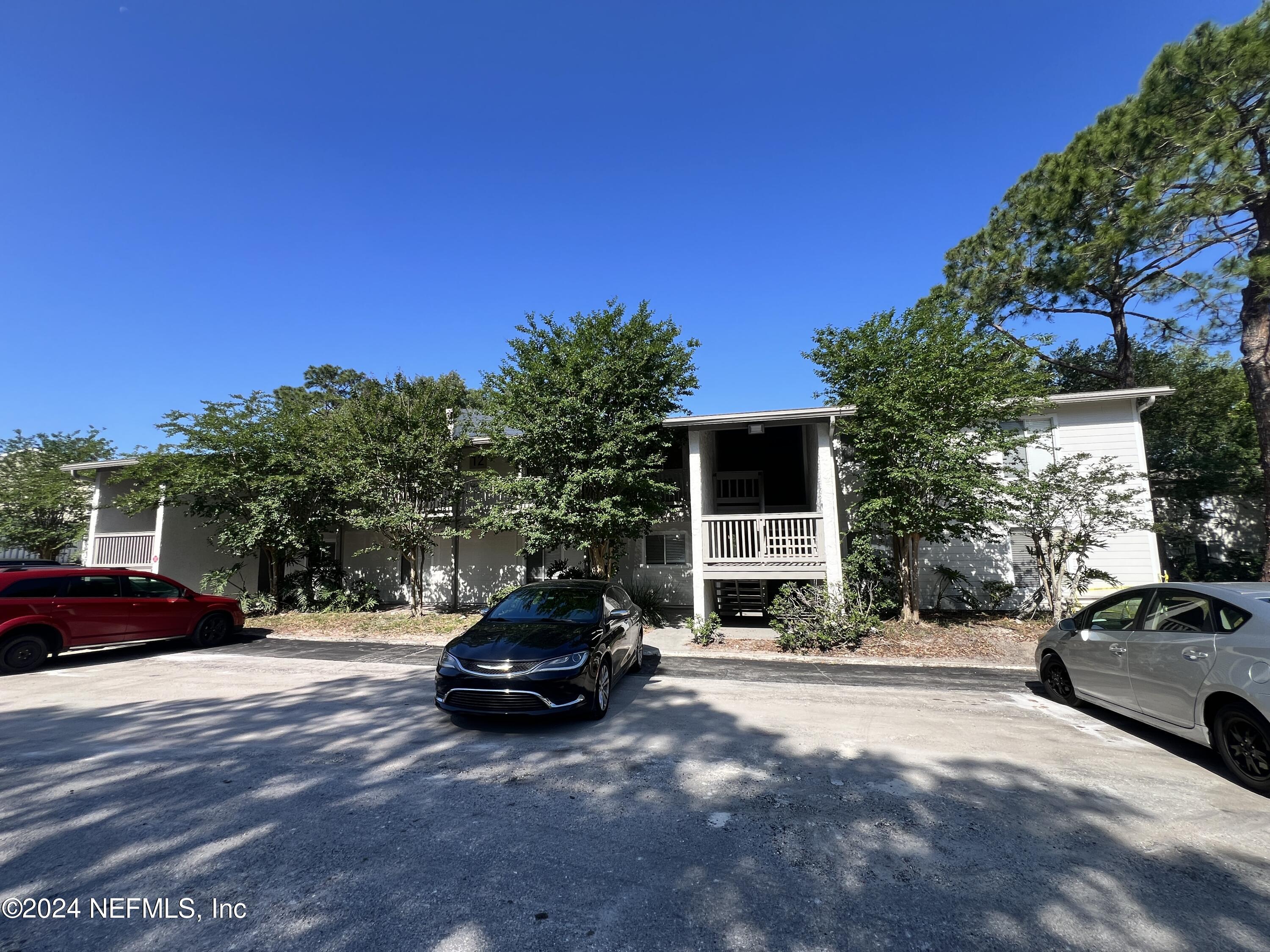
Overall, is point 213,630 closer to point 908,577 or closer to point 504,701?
point 504,701

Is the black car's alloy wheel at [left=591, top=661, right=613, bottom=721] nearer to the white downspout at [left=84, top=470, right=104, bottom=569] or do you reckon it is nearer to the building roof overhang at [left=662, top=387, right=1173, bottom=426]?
the building roof overhang at [left=662, top=387, right=1173, bottom=426]

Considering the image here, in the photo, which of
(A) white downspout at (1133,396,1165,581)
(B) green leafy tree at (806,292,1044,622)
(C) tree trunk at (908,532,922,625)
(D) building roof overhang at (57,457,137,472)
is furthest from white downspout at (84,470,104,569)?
(A) white downspout at (1133,396,1165,581)

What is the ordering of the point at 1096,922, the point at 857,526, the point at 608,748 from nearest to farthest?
1. the point at 1096,922
2. the point at 608,748
3. the point at 857,526

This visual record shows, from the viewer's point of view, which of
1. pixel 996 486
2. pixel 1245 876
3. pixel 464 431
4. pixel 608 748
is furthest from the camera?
pixel 464 431

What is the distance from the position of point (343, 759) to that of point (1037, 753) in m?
6.08

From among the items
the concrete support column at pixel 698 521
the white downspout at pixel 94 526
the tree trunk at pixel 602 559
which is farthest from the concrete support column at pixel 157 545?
the concrete support column at pixel 698 521

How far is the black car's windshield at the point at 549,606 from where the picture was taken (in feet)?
21.5

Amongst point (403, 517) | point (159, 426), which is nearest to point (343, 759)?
point (403, 517)

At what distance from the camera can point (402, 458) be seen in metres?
12.7

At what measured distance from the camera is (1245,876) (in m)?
2.96

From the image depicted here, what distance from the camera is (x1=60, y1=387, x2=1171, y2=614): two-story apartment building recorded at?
11648 millimetres

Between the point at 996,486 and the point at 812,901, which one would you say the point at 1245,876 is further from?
the point at 996,486

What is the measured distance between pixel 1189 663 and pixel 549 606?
6.10 m

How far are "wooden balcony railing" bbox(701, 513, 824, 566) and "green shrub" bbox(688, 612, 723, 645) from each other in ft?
4.19
